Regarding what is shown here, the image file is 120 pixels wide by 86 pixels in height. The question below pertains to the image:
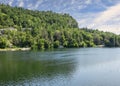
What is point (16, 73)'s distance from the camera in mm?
66188

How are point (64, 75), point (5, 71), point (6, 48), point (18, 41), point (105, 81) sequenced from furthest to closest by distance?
point (18, 41) < point (6, 48) < point (5, 71) < point (64, 75) < point (105, 81)

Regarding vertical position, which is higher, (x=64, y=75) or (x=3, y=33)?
(x=3, y=33)

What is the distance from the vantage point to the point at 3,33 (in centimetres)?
19400

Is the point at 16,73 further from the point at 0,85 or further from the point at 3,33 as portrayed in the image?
the point at 3,33

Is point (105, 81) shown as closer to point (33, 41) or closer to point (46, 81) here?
point (46, 81)

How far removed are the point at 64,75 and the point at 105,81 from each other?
11.9 metres

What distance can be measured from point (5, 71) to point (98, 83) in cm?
2732

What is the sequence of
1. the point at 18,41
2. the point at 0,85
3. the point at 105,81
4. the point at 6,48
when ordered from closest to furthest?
the point at 0,85 < the point at 105,81 < the point at 6,48 < the point at 18,41

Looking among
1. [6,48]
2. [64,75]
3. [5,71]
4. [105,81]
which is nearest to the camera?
[105,81]

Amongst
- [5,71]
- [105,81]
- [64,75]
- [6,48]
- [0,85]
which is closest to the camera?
[0,85]

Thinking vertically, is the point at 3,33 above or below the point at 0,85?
above

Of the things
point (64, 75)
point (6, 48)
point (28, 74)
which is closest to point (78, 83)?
point (64, 75)

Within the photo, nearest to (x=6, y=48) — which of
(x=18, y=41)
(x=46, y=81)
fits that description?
(x=18, y=41)

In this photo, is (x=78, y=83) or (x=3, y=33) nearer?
(x=78, y=83)
